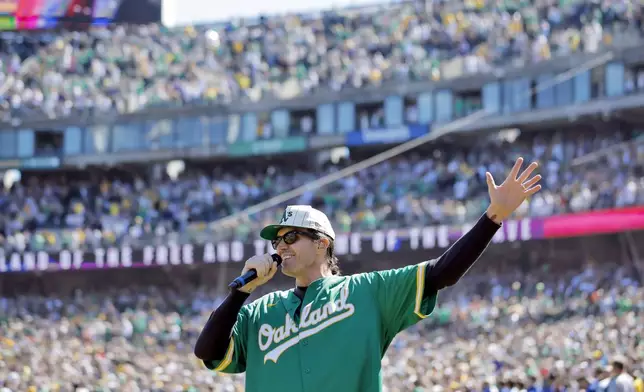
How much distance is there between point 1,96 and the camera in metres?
41.8

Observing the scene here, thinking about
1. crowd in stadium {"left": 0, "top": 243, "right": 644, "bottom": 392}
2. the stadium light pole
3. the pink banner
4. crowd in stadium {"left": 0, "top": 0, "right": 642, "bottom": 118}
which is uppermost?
crowd in stadium {"left": 0, "top": 0, "right": 642, "bottom": 118}

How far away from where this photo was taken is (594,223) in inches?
1139

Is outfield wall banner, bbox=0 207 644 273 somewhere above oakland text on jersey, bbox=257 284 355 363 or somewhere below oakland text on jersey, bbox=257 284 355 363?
below

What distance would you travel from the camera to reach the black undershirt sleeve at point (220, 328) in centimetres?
521

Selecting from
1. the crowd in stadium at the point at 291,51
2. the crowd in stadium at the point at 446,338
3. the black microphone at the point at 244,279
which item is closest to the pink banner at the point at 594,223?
the crowd in stadium at the point at 446,338

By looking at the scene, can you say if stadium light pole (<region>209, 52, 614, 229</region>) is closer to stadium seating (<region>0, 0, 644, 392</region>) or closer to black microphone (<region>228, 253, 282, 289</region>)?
stadium seating (<region>0, 0, 644, 392</region>)

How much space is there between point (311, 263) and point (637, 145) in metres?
26.2

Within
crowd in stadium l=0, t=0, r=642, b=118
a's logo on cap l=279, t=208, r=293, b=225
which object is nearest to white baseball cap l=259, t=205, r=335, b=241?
a's logo on cap l=279, t=208, r=293, b=225

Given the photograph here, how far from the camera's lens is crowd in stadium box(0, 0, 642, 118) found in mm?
34250

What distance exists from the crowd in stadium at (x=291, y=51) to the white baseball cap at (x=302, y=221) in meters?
28.2

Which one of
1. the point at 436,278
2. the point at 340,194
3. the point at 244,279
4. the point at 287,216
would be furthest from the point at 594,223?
the point at 244,279

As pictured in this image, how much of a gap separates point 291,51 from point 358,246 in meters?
8.96

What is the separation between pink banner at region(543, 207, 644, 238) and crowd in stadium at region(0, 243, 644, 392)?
1.00m

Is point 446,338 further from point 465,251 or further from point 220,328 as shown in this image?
point 465,251
